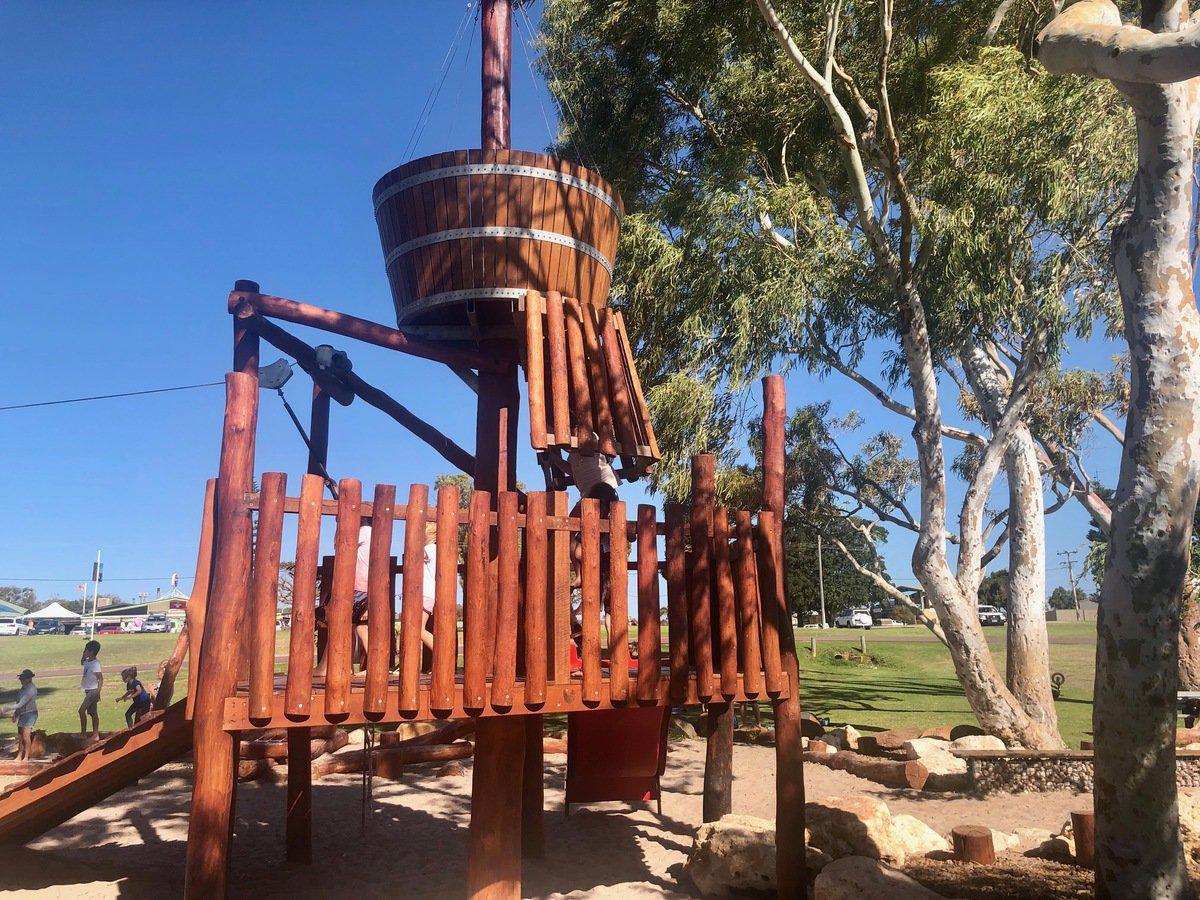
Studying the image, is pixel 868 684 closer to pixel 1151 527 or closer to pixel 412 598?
pixel 1151 527

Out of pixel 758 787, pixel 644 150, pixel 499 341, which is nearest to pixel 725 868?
pixel 499 341

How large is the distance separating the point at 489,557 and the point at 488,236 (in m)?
2.09

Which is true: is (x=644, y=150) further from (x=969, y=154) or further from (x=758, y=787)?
(x=758, y=787)

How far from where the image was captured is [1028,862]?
5598 millimetres

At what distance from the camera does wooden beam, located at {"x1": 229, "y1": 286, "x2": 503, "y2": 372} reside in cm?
527

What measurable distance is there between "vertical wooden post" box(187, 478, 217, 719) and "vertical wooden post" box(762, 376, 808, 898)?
10.2 feet

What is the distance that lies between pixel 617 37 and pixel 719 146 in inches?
105

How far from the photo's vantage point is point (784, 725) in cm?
515

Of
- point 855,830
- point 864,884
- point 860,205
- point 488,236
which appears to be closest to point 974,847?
point 855,830

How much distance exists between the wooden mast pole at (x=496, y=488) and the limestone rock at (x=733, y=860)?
1.37 m

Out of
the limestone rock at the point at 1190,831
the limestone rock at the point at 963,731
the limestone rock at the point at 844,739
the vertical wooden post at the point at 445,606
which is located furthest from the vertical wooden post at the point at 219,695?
the limestone rock at the point at 963,731

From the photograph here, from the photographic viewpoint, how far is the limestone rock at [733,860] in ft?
17.2

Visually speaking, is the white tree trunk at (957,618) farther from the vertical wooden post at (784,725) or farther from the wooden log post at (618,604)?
the wooden log post at (618,604)

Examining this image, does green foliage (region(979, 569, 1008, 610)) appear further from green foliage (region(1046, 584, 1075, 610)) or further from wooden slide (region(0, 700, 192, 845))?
wooden slide (region(0, 700, 192, 845))
